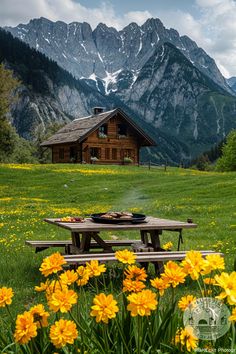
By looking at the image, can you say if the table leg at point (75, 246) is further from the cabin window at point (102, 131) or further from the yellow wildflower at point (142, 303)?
the cabin window at point (102, 131)

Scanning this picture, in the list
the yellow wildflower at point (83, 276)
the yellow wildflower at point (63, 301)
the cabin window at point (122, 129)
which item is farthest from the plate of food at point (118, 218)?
the cabin window at point (122, 129)

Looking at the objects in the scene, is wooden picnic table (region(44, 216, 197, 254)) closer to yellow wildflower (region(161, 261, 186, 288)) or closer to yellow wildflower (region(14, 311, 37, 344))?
yellow wildflower (region(161, 261, 186, 288))

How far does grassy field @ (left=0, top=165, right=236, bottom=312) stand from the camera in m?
10.7

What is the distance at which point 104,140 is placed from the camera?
61719 mm

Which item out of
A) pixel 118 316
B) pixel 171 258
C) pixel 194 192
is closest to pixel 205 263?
pixel 118 316

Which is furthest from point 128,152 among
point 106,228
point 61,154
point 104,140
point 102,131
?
point 106,228

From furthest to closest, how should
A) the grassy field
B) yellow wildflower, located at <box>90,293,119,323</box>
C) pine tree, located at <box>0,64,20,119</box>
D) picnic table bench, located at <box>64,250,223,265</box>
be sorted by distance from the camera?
pine tree, located at <box>0,64,20,119</box> → the grassy field → picnic table bench, located at <box>64,250,223,265</box> → yellow wildflower, located at <box>90,293,119,323</box>

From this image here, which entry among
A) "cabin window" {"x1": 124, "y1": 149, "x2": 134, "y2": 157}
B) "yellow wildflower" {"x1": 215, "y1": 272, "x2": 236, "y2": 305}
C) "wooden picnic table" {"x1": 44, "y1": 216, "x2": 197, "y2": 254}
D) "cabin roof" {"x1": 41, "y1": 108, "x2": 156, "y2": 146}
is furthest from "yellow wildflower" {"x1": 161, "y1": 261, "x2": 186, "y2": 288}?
"cabin window" {"x1": 124, "y1": 149, "x2": 134, "y2": 157}

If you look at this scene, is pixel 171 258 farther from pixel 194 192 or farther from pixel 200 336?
pixel 194 192

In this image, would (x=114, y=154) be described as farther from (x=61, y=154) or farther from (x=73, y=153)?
(x=61, y=154)

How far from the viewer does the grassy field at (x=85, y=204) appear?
10.7 metres

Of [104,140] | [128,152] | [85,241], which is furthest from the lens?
[128,152]
